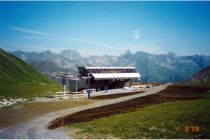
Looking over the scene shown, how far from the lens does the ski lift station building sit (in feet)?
271

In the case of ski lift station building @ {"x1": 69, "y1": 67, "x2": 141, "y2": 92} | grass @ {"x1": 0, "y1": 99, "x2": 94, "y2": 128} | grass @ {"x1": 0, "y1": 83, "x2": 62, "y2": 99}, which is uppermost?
ski lift station building @ {"x1": 69, "y1": 67, "x2": 141, "y2": 92}

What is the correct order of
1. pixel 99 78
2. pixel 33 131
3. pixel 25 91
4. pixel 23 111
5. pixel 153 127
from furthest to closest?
pixel 25 91 → pixel 99 78 → pixel 23 111 → pixel 33 131 → pixel 153 127

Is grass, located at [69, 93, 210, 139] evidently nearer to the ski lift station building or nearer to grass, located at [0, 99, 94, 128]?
grass, located at [0, 99, 94, 128]

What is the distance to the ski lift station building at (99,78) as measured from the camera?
82500 mm

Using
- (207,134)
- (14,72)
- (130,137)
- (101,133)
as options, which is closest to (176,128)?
(207,134)

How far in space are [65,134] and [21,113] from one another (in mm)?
20042

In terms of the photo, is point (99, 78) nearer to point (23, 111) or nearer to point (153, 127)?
point (23, 111)

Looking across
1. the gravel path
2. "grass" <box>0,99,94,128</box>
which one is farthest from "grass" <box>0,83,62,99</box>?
the gravel path

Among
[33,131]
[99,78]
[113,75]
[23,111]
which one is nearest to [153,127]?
[33,131]

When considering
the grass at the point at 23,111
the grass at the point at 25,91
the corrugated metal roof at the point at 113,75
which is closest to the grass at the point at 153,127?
the grass at the point at 23,111

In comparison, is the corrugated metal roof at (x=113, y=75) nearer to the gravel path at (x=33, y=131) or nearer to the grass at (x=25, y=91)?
the grass at (x=25, y=91)

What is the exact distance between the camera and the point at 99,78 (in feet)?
269

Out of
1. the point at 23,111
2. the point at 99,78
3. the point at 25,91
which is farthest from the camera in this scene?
the point at 25,91

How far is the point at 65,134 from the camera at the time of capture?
98.5ft
